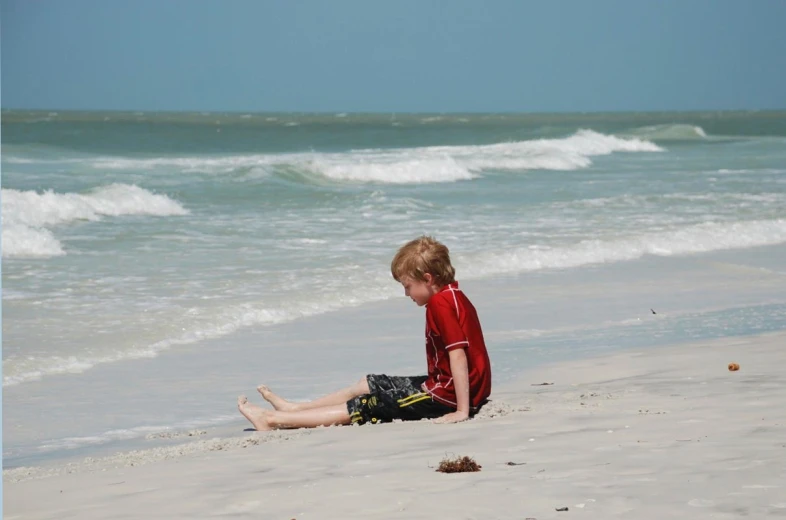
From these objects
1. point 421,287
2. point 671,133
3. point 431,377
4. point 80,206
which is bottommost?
point 431,377

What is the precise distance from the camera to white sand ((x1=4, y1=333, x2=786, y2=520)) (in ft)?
11.2

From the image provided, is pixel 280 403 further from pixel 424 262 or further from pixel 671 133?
pixel 671 133

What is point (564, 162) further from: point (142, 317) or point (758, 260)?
point (142, 317)

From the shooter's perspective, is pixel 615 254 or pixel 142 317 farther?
pixel 615 254

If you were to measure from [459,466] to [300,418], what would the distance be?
1.51 m

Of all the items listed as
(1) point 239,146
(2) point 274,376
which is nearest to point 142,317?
(2) point 274,376

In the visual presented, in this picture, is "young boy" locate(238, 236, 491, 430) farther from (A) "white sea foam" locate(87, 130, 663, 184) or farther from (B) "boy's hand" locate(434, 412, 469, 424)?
(A) "white sea foam" locate(87, 130, 663, 184)

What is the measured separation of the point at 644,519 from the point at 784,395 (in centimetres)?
215

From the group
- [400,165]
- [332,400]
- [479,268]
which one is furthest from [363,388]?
[400,165]

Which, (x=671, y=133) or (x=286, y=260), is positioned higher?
(x=671, y=133)

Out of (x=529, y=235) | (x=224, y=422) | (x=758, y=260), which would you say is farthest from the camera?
(x=529, y=235)

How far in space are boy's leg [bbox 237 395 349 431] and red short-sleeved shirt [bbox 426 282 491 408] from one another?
18.4 inches

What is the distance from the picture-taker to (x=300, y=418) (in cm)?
521

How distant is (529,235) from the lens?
14.0 metres
